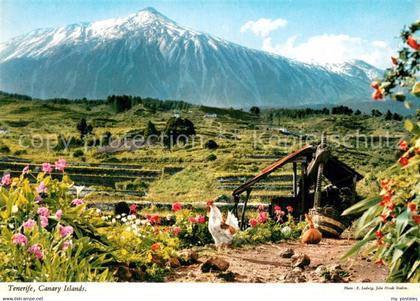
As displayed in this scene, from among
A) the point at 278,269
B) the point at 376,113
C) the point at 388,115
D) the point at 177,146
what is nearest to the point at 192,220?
the point at 278,269

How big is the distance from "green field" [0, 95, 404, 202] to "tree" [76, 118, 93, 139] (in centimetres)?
14

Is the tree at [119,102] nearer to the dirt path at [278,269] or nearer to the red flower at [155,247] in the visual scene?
the dirt path at [278,269]

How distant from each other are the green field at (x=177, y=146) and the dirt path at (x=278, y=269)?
3.27 metres

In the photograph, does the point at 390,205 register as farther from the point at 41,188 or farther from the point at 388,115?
the point at 388,115

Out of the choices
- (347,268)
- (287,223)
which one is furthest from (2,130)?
(347,268)

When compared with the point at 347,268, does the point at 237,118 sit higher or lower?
higher

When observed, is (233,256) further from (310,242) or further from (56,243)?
(56,243)

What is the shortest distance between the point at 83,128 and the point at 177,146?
2125 mm

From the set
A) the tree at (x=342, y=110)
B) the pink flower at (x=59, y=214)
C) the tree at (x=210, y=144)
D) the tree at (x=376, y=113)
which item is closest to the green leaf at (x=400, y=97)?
the pink flower at (x=59, y=214)

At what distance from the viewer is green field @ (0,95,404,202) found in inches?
429

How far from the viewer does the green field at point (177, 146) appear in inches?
429

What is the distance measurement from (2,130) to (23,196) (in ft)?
→ 11.0

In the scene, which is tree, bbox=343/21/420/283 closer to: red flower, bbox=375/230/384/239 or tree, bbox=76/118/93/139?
red flower, bbox=375/230/384/239
